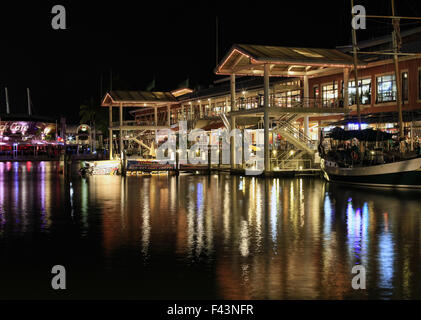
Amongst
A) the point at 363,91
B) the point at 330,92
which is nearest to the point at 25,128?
the point at 330,92

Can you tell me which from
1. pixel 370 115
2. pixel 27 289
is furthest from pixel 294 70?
pixel 27 289

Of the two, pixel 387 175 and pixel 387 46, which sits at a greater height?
pixel 387 46

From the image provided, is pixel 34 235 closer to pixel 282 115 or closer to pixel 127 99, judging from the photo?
pixel 282 115

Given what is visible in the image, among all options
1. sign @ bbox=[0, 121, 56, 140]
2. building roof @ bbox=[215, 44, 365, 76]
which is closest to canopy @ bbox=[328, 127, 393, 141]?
building roof @ bbox=[215, 44, 365, 76]

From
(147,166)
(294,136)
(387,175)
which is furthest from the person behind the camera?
(147,166)

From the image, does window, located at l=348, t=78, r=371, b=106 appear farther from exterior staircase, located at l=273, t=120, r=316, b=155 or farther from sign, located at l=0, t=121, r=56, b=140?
sign, located at l=0, t=121, r=56, b=140

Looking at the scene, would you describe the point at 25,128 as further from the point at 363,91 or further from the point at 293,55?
the point at 293,55

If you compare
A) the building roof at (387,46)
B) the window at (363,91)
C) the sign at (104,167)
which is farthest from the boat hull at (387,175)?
the sign at (104,167)

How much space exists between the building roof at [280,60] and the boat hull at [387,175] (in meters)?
8.92

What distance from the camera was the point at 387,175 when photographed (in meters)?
33.4

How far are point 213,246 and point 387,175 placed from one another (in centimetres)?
2060
